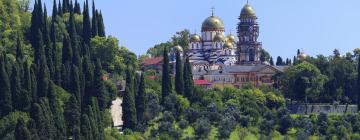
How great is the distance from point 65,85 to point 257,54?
172 feet

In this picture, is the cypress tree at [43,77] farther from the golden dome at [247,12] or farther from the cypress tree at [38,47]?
the golden dome at [247,12]

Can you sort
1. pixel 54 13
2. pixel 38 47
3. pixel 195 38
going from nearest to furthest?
1. pixel 38 47
2. pixel 54 13
3. pixel 195 38

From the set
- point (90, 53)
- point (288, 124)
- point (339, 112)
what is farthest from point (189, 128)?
point (339, 112)

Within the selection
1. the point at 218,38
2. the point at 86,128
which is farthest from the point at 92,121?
the point at 218,38

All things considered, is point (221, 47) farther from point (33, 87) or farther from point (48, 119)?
point (48, 119)

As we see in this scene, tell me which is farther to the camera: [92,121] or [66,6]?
[66,6]

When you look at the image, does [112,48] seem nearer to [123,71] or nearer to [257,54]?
[123,71]

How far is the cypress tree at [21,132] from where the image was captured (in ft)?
195

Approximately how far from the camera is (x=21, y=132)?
59.5 metres

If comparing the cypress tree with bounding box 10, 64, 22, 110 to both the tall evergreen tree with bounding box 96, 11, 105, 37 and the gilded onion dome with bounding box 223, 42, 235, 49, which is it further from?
the gilded onion dome with bounding box 223, 42, 235, 49

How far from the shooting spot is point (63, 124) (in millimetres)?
63469

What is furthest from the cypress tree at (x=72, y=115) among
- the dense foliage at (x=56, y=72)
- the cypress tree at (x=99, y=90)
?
the cypress tree at (x=99, y=90)

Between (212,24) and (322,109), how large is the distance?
33.4m

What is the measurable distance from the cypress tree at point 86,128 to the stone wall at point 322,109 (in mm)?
33379
